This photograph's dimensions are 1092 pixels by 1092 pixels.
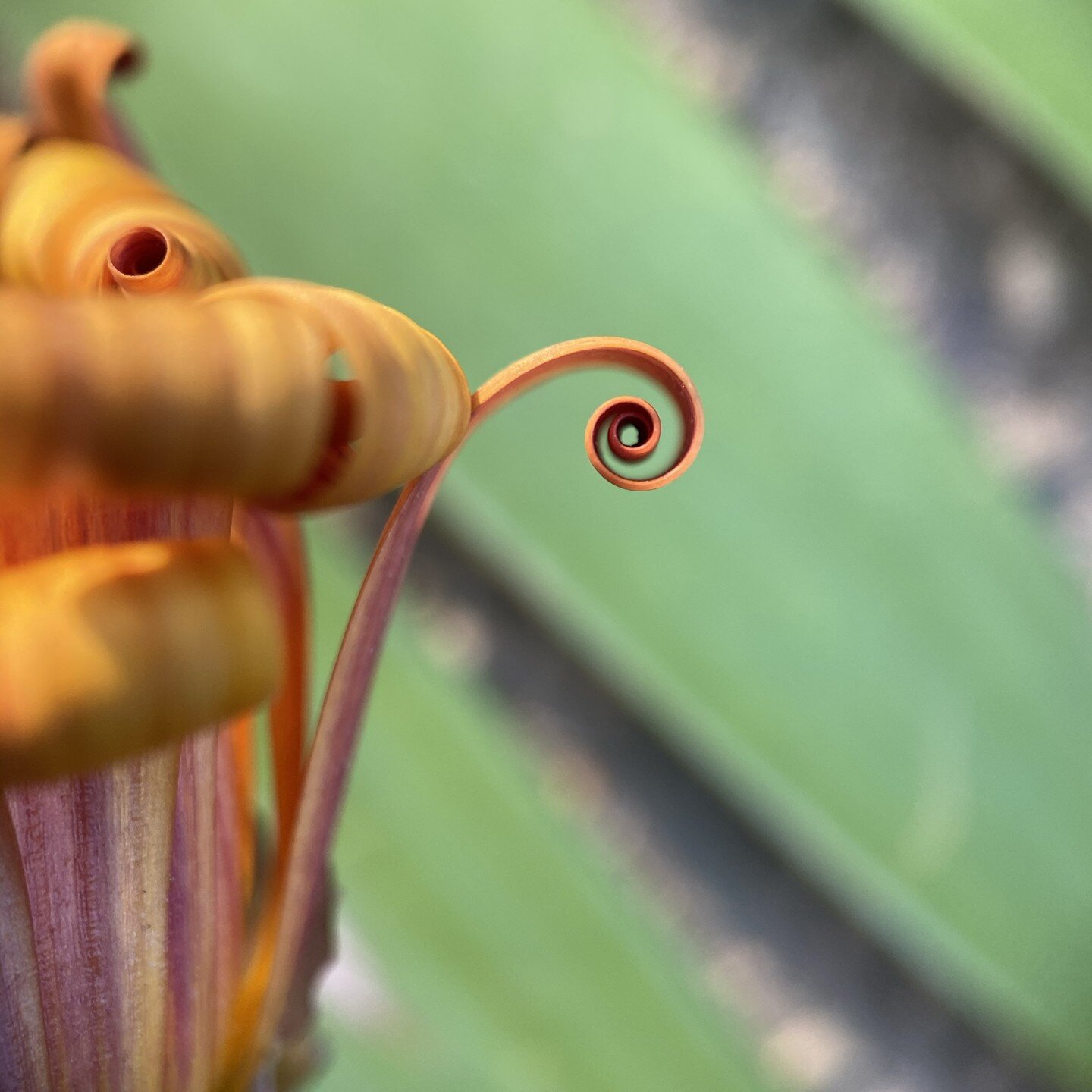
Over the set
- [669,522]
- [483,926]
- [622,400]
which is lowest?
[483,926]

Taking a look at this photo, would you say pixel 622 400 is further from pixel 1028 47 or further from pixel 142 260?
pixel 1028 47

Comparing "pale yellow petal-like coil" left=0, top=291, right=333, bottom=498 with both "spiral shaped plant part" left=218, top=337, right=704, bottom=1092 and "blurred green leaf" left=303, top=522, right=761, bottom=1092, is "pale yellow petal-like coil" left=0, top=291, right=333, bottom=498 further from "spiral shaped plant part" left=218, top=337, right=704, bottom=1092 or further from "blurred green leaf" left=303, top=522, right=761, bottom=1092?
"blurred green leaf" left=303, top=522, right=761, bottom=1092

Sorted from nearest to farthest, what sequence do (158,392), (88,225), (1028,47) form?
(158,392) < (88,225) < (1028,47)

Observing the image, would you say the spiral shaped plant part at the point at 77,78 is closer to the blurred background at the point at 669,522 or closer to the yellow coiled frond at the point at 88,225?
the yellow coiled frond at the point at 88,225

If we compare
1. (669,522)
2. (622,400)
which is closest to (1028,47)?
(669,522)

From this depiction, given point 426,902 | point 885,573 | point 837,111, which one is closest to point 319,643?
point 426,902

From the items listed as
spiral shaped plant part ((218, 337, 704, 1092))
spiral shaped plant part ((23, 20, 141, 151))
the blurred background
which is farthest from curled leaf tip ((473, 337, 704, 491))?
the blurred background

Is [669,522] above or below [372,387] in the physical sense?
below

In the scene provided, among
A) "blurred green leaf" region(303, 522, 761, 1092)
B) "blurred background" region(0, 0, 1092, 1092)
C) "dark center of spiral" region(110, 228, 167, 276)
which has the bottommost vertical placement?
"blurred green leaf" region(303, 522, 761, 1092)
